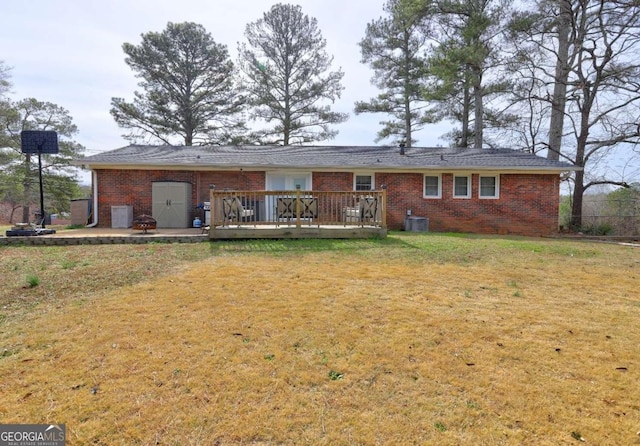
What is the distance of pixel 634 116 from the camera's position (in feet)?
45.0

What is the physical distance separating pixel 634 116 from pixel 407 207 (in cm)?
1093

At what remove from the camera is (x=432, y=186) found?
12297 mm

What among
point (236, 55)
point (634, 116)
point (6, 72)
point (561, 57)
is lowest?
point (634, 116)

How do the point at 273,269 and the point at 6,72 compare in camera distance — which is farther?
the point at 6,72

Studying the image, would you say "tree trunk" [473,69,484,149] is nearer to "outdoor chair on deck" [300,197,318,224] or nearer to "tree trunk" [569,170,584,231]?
"tree trunk" [569,170,584,231]

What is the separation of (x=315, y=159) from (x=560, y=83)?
37.4ft

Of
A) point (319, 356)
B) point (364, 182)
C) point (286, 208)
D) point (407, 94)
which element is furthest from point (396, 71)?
point (319, 356)

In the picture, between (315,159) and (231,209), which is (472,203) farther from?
(231,209)

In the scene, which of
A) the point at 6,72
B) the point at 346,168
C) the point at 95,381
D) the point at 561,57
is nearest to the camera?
the point at 95,381

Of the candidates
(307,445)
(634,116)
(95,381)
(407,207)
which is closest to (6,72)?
(407,207)

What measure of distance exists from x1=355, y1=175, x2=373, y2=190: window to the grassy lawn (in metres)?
7.36

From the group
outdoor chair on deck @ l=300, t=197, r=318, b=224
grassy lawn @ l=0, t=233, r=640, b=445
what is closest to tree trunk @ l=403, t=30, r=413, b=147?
outdoor chair on deck @ l=300, t=197, r=318, b=224

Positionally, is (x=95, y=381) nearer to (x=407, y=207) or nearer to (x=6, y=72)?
(x=407, y=207)

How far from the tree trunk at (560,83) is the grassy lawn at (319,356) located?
43.0 feet
